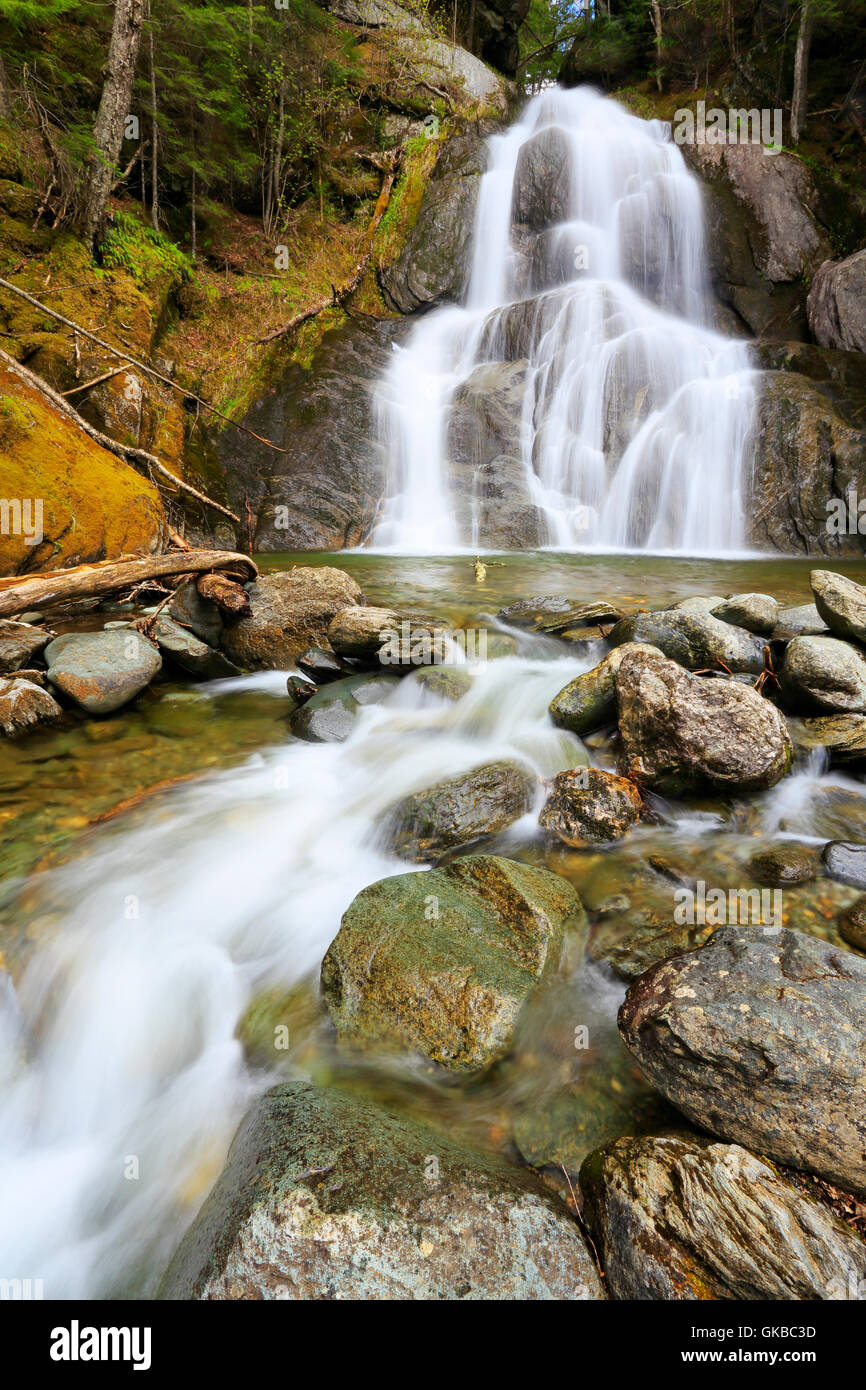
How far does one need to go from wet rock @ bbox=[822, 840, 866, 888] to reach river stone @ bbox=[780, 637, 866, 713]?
1.27 m

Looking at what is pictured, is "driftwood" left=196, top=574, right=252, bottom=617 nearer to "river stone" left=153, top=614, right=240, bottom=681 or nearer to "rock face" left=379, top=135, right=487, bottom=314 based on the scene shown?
"river stone" left=153, top=614, right=240, bottom=681

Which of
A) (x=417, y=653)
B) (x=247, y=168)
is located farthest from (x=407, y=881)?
(x=247, y=168)

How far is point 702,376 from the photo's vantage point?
43.0 ft

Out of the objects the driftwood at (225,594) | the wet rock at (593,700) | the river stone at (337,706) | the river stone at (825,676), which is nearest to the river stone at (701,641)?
the river stone at (825,676)

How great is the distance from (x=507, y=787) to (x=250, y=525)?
9.06 meters

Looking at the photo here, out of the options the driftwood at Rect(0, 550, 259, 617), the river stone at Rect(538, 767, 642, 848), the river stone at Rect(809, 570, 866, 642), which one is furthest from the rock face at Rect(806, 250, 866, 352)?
the river stone at Rect(538, 767, 642, 848)

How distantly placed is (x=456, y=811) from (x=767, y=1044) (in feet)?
6.79

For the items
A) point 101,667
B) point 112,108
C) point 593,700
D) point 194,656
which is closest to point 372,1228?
point 593,700

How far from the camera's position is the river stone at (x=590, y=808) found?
11.6ft

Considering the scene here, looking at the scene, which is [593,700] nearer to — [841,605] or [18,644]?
[841,605]

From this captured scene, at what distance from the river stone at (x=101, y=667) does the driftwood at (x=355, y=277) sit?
10579 mm

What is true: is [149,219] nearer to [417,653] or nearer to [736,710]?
[417,653]

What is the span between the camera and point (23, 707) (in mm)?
4500

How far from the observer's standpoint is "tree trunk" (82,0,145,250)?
8469 millimetres
